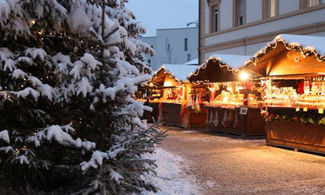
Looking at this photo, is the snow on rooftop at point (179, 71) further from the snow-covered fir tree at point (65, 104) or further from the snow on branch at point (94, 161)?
the snow on branch at point (94, 161)

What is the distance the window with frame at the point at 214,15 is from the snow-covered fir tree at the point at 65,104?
21.0 meters

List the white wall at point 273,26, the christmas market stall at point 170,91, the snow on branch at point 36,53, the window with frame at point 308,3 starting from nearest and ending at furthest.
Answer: the snow on branch at point 36,53 → the white wall at point 273,26 → the window with frame at point 308,3 → the christmas market stall at point 170,91

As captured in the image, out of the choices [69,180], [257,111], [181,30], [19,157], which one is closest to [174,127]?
[257,111]

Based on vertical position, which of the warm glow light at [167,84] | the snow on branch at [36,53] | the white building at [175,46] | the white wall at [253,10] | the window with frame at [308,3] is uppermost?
the white building at [175,46]

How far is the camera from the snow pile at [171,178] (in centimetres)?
627

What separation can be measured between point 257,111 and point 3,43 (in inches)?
427

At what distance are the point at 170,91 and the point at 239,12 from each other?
24.0ft

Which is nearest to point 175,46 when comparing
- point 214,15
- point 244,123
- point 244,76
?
point 214,15

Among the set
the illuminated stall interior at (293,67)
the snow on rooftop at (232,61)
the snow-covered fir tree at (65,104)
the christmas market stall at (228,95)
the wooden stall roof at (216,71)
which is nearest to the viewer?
the snow-covered fir tree at (65,104)

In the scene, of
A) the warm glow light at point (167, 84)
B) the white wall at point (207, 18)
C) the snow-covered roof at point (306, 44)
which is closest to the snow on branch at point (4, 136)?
the snow-covered roof at point (306, 44)

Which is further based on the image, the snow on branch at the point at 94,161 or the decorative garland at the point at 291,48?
the decorative garland at the point at 291,48

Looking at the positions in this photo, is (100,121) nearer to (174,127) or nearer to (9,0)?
(9,0)

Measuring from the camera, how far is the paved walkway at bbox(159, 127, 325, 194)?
667 centimetres

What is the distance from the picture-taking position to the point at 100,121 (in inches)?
190
